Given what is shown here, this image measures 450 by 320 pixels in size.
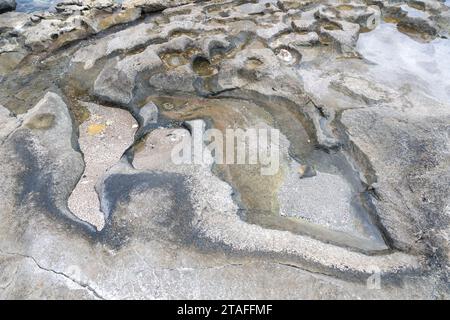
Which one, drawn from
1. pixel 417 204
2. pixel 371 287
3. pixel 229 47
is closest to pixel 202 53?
pixel 229 47

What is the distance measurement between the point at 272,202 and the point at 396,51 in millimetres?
4759

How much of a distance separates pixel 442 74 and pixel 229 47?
3.86 meters

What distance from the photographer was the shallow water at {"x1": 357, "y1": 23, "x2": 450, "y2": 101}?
6418 millimetres

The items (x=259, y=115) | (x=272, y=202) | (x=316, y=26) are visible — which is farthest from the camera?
(x=316, y=26)

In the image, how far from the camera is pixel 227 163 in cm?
501

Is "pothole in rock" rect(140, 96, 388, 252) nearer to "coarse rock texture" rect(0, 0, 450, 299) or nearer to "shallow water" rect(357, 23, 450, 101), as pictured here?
"coarse rock texture" rect(0, 0, 450, 299)

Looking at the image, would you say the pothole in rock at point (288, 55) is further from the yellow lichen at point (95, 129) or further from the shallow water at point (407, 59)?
the yellow lichen at point (95, 129)

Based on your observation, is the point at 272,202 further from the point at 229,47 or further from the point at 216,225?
the point at 229,47

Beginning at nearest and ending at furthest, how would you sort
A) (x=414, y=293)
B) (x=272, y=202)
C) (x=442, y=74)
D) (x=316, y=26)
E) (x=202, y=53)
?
(x=414, y=293), (x=272, y=202), (x=442, y=74), (x=202, y=53), (x=316, y=26)

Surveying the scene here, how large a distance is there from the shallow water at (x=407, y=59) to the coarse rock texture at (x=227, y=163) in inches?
1.8

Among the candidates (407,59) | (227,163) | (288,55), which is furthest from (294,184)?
(407,59)

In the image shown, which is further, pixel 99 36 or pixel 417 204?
pixel 99 36

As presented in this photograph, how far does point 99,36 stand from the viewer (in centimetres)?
848

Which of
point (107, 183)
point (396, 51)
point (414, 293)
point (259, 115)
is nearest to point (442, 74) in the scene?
point (396, 51)
